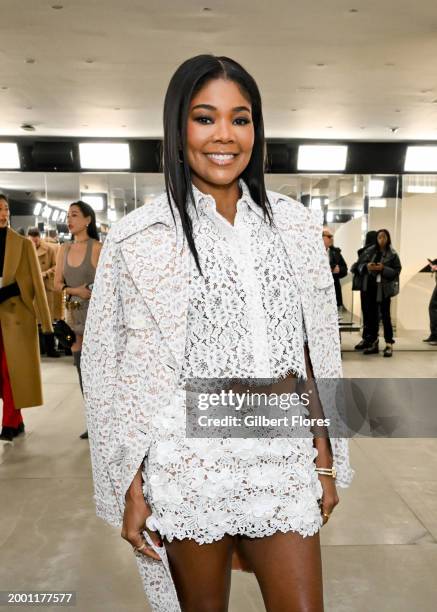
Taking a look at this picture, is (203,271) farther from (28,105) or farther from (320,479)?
(28,105)

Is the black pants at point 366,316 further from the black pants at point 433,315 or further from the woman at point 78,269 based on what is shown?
the woman at point 78,269

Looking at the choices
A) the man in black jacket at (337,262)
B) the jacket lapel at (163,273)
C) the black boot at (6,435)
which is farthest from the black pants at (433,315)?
the jacket lapel at (163,273)

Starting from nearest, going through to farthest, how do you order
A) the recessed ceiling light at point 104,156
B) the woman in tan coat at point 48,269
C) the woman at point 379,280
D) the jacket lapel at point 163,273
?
the jacket lapel at point 163,273, the woman in tan coat at point 48,269, the woman at point 379,280, the recessed ceiling light at point 104,156

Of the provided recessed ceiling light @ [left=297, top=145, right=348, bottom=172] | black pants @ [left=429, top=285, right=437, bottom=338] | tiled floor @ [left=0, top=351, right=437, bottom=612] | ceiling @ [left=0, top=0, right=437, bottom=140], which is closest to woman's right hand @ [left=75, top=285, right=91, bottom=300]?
tiled floor @ [left=0, top=351, right=437, bottom=612]

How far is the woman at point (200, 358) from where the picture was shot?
134 cm

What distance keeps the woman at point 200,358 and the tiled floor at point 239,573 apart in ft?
4.38

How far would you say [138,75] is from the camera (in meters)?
6.33

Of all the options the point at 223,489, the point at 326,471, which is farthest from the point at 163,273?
the point at 326,471

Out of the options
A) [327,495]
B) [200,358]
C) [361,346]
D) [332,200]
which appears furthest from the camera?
[332,200]

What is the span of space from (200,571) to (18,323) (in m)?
3.76

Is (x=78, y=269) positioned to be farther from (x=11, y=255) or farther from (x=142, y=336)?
(x=142, y=336)

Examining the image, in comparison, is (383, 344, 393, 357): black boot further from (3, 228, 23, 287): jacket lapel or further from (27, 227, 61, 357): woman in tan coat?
(3, 228, 23, 287): jacket lapel

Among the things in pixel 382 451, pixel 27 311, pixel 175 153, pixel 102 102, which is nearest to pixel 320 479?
pixel 175 153

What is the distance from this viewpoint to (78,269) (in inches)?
192
